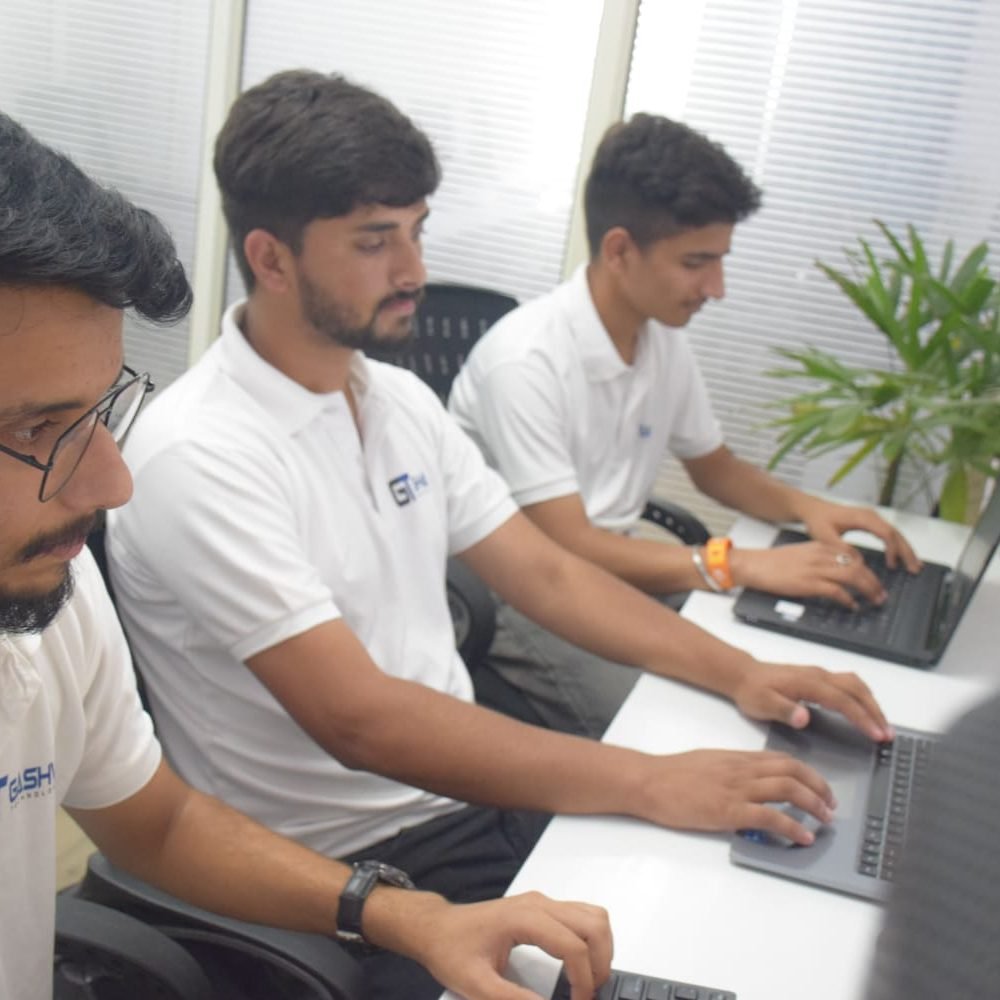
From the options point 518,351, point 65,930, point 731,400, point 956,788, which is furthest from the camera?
point 731,400

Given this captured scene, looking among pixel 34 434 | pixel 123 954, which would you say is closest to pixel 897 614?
pixel 123 954

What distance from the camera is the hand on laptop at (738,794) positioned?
4.11 feet

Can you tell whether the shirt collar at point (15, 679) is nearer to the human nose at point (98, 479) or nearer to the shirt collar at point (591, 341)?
the human nose at point (98, 479)

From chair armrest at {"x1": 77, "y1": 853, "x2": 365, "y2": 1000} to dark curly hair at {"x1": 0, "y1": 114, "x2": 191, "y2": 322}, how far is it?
555 millimetres

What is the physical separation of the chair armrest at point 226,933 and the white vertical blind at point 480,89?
227 cm

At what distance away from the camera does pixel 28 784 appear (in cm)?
108

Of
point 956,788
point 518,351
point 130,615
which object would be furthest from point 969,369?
point 956,788

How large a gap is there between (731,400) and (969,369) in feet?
2.39

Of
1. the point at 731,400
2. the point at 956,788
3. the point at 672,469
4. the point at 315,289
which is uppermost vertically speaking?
the point at 956,788

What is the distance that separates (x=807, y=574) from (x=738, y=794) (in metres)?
0.73

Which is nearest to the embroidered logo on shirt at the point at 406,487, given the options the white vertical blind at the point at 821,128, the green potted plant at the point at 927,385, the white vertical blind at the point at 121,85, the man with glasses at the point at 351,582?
the man with glasses at the point at 351,582

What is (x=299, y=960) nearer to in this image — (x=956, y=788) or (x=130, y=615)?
(x=130, y=615)

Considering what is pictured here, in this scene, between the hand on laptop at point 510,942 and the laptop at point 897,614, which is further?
the laptop at point 897,614

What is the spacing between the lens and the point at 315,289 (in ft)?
5.33
